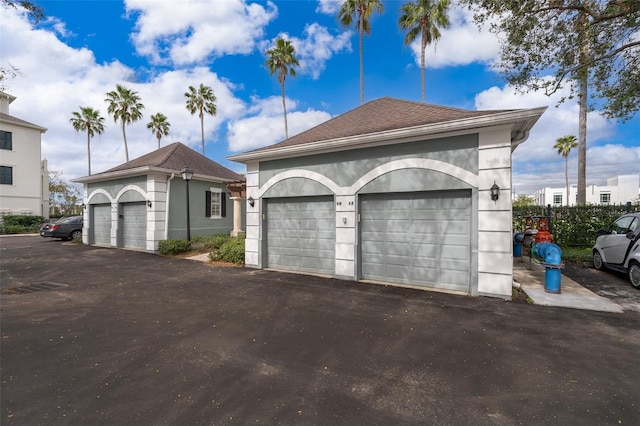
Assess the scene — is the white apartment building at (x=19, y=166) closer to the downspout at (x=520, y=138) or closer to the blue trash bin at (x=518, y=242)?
the downspout at (x=520, y=138)

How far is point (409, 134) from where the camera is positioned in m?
6.99

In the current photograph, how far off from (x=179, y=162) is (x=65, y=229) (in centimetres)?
976

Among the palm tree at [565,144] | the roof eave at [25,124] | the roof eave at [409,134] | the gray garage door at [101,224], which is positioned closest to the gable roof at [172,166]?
the gray garage door at [101,224]

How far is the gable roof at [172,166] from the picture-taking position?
13719 millimetres

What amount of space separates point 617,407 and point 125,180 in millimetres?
17563

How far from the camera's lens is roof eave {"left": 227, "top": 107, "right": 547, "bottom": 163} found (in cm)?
592

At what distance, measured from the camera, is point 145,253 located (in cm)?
1327

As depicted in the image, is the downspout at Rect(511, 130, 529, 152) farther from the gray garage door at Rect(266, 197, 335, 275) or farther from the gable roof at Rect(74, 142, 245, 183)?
the gable roof at Rect(74, 142, 245, 183)

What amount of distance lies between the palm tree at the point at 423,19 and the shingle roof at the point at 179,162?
48.3 feet

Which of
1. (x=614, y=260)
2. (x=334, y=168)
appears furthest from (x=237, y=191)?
(x=614, y=260)

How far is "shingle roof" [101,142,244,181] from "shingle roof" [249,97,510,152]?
7434 millimetres

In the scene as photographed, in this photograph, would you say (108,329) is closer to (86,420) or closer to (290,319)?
(86,420)

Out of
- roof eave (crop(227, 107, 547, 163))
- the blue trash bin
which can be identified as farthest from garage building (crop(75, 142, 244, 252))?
the blue trash bin

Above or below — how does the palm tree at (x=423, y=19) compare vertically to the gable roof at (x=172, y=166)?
above
